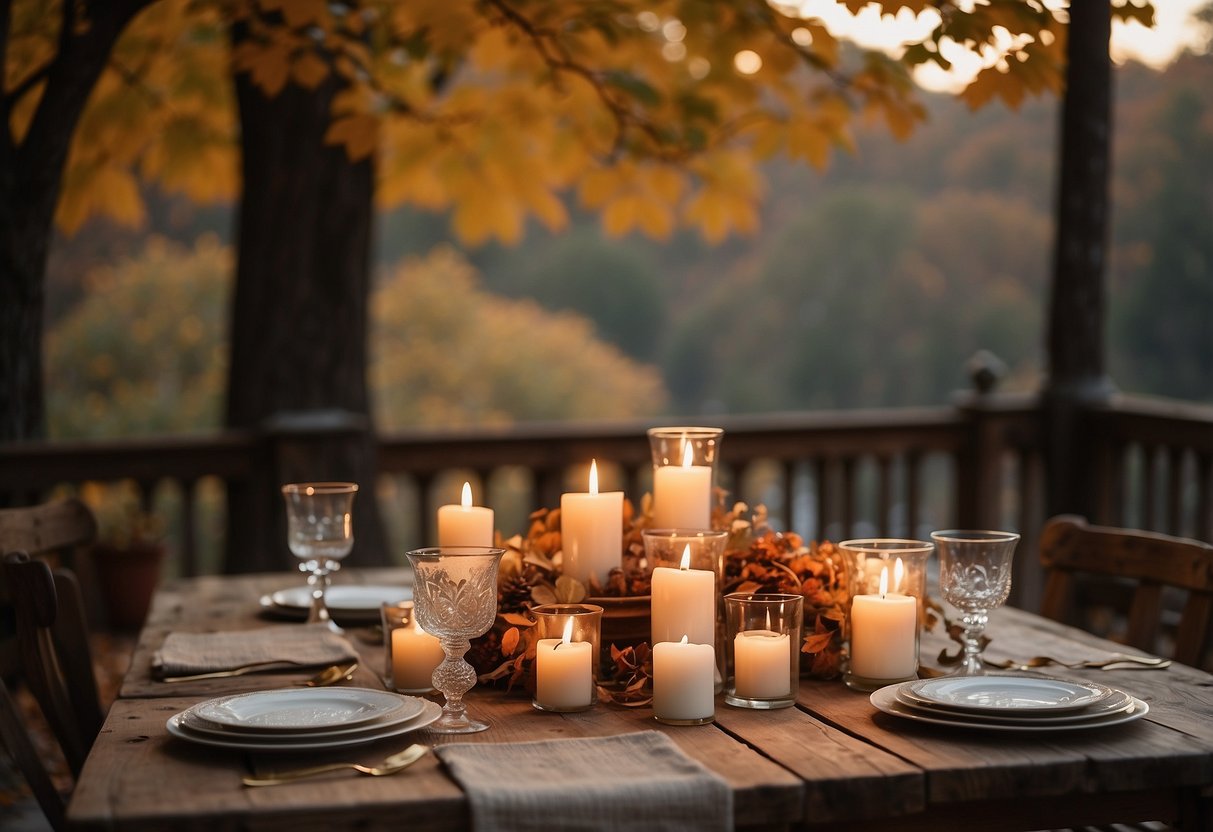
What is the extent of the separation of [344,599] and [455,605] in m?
0.85

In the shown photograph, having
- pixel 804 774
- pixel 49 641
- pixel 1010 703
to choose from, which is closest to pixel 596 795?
pixel 804 774

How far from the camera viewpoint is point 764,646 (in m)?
1.61

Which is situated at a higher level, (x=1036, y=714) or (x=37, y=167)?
(x=37, y=167)

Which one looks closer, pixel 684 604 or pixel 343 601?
pixel 684 604

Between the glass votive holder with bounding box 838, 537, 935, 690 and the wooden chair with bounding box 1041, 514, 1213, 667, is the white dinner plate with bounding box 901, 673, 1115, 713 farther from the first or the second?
the wooden chair with bounding box 1041, 514, 1213, 667

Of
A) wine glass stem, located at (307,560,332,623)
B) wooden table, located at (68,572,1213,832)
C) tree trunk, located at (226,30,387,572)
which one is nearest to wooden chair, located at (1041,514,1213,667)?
wooden table, located at (68,572,1213,832)

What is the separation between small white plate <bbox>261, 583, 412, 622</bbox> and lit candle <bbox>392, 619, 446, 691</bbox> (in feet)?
1.57

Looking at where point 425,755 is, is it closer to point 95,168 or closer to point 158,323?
point 95,168

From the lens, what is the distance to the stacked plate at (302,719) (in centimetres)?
143

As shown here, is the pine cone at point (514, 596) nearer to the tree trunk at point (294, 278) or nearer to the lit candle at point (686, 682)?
the lit candle at point (686, 682)

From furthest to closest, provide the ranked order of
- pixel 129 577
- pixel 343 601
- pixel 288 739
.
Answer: pixel 129 577 → pixel 343 601 → pixel 288 739

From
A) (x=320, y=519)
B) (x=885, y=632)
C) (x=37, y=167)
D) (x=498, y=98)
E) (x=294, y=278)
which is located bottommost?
(x=885, y=632)

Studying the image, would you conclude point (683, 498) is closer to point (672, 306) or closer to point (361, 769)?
point (361, 769)

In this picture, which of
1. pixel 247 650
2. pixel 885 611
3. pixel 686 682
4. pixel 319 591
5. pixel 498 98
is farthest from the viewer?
pixel 498 98
